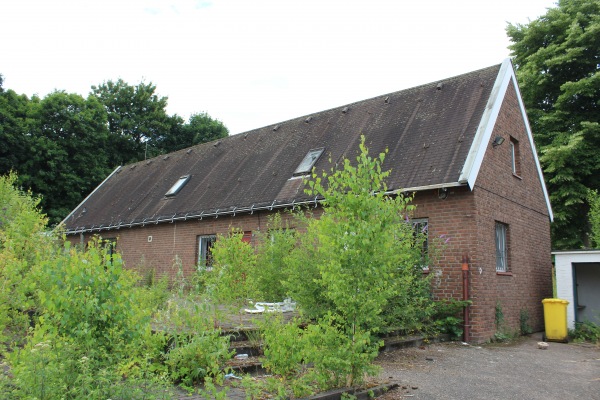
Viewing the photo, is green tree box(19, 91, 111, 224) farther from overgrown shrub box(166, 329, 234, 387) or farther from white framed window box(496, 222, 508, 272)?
overgrown shrub box(166, 329, 234, 387)

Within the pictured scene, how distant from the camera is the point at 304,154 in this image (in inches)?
617

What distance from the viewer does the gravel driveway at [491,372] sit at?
20.1 feet

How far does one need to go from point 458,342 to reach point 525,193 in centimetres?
577

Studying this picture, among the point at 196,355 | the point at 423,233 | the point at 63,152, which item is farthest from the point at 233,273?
the point at 63,152

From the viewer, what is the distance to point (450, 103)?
13.3m

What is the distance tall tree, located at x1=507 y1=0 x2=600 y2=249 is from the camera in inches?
741

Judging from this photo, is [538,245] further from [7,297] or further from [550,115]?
[7,297]

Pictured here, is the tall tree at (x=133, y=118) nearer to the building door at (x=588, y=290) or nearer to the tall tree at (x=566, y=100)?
the tall tree at (x=566, y=100)

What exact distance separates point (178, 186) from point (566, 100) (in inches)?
655

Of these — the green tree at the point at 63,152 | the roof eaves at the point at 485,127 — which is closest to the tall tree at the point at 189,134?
the green tree at the point at 63,152

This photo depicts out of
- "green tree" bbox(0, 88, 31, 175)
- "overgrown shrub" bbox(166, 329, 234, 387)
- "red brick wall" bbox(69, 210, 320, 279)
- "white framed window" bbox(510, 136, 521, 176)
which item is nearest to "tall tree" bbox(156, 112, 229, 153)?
"green tree" bbox(0, 88, 31, 175)

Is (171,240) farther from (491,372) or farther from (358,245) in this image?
(358,245)

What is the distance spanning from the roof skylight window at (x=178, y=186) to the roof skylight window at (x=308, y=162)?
6154 millimetres

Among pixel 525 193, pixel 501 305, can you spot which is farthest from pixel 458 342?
pixel 525 193
